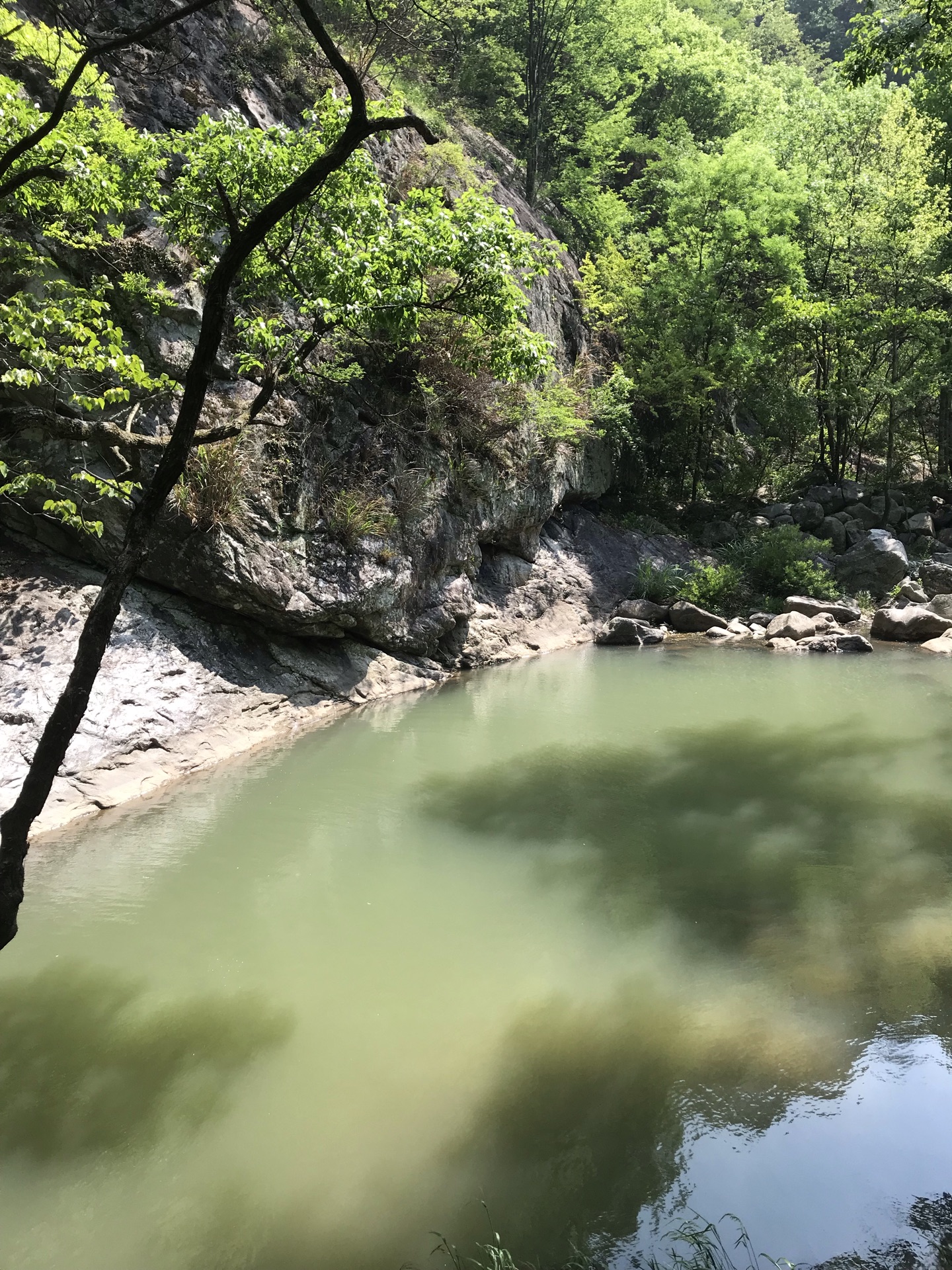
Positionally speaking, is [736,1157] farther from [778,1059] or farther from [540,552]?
[540,552]

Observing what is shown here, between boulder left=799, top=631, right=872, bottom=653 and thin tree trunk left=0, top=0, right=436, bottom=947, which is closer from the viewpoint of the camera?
thin tree trunk left=0, top=0, right=436, bottom=947

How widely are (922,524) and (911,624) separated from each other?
708cm

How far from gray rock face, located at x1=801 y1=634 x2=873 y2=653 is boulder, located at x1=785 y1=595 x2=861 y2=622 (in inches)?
73.1

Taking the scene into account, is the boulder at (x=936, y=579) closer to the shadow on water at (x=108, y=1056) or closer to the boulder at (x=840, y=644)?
the boulder at (x=840, y=644)

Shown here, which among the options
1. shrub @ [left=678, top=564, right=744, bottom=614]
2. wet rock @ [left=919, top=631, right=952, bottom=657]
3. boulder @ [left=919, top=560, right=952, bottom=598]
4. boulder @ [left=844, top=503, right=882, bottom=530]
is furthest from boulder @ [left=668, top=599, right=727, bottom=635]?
boulder @ [left=844, top=503, right=882, bottom=530]

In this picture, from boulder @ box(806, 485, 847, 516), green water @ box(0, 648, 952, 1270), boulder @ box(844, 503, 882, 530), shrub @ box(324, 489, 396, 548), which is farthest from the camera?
boulder @ box(806, 485, 847, 516)

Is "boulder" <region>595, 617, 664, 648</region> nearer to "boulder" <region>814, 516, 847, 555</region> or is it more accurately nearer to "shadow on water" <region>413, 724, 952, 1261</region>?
"boulder" <region>814, 516, 847, 555</region>

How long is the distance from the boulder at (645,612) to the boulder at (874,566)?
4977 millimetres

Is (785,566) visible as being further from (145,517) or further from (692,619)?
(145,517)

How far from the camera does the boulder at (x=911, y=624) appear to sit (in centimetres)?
1595

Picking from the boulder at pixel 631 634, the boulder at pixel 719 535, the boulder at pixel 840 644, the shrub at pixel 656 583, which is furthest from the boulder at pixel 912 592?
the boulder at pixel 631 634

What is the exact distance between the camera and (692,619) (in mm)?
17766

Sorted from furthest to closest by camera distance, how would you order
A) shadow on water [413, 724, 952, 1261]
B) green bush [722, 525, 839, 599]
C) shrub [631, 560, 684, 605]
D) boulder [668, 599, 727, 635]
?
1. shrub [631, 560, 684, 605]
2. green bush [722, 525, 839, 599]
3. boulder [668, 599, 727, 635]
4. shadow on water [413, 724, 952, 1261]

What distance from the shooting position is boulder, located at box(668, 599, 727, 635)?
17656 mm
